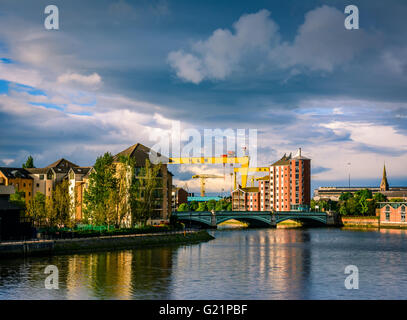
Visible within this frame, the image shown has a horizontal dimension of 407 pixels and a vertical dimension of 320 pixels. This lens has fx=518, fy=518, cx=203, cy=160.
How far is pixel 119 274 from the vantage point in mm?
62719

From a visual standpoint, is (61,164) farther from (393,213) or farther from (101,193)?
(393,213)

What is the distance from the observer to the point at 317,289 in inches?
2188

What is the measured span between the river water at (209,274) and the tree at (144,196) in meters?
14.2

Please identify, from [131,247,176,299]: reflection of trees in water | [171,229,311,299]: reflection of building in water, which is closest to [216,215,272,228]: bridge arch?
[171,229,311,299]: reflection of building in water

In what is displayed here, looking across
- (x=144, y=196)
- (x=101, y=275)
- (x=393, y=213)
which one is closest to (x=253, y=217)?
(x=393, y=213)

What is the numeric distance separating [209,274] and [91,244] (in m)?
28.5

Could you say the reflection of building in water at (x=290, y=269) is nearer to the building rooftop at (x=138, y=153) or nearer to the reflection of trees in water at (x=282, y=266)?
the reflection of trees in water at (x=282, y=266)

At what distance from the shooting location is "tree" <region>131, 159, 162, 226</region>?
106312 millimetres

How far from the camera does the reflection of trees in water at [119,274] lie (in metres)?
52.1

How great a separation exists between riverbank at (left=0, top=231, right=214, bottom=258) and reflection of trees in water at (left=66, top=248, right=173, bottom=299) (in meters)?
3.39

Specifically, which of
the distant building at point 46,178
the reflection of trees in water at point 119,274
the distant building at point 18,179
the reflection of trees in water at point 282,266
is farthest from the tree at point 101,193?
the distant building at point 46,178

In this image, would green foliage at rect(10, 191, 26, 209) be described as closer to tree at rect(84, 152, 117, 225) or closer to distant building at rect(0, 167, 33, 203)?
tree at rect(84, 152, 117, 225)
